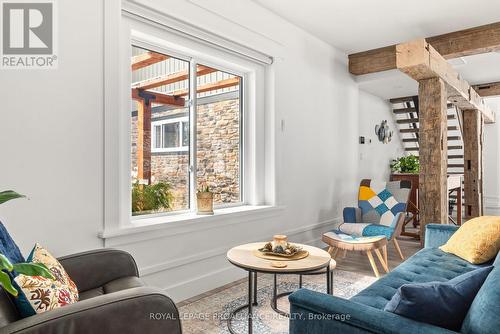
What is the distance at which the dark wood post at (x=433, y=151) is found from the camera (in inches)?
151

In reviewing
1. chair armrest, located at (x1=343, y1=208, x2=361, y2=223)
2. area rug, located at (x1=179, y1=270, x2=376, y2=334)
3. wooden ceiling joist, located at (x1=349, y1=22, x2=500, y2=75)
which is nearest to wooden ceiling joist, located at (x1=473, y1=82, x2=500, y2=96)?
wooden ceiling joist, located at (x1=349, y1=22, x2=500, y2=75)

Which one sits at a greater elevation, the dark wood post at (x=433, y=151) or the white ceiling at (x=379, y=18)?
the white ceiling at (x=379, y=18)

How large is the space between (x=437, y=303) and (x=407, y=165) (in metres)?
6.31

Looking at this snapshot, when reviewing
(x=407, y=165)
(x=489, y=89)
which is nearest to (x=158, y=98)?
(x=407, y=165)

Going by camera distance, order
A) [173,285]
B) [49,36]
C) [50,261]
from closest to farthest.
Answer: [50,261] < [49,36] < [173,285]

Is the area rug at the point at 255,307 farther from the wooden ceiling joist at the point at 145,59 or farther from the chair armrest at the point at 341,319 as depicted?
the wooden ceiling joist at the point at 145,59

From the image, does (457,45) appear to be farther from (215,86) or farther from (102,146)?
(102,146)

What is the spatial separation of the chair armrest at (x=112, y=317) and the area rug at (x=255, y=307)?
0.93 metres

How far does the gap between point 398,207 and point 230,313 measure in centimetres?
231

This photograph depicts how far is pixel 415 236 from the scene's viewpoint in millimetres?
5078

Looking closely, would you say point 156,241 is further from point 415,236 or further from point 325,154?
point 415,236

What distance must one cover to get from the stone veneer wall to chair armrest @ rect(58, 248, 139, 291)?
2.99 ft

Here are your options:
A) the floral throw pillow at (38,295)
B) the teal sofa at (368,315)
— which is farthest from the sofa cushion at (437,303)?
the floral throw pillow at (38,295)

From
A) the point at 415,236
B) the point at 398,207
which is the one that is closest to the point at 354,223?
the point at 398,207
